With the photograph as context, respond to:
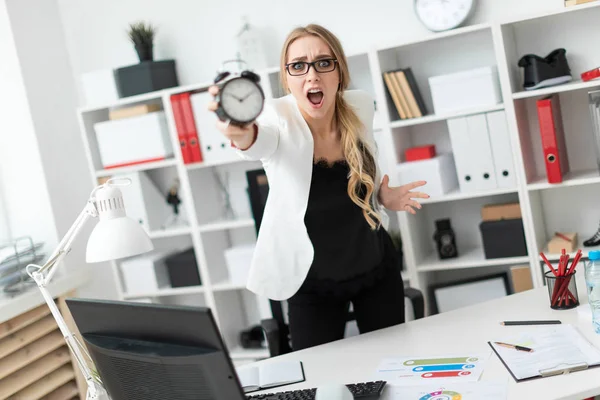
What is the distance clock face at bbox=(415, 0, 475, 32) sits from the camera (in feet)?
11.1

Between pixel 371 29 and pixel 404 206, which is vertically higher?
pixel 371 29

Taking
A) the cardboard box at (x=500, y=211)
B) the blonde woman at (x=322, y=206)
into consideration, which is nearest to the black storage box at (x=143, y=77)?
the blonde woman at (x=322, y=206)

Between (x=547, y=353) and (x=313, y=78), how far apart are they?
104cm

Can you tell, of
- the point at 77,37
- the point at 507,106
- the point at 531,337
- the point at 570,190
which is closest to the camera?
the point at 531,337

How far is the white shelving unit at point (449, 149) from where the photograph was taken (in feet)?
11.0

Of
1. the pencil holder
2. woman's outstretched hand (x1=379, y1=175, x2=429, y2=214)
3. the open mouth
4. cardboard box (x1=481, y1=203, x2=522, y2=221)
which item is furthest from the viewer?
cardboard box (x1=481, y1=203, x2=522, y2=221)

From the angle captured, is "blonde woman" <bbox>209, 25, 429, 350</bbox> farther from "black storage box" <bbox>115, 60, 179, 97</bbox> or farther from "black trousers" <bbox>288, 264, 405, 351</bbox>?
"black storage box" <bbox>115, 60, 179, 97</bbox>

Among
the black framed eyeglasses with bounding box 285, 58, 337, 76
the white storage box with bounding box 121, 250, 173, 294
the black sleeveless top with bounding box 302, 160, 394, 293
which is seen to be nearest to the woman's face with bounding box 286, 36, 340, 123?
the black framed eyeglasses with bounding box 285, 58, 337, 76

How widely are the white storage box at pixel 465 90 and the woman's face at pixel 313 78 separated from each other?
47.5 inches

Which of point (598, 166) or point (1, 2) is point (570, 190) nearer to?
point (598, 166)

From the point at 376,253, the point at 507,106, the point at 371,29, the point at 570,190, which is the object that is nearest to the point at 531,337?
the point at 376,253

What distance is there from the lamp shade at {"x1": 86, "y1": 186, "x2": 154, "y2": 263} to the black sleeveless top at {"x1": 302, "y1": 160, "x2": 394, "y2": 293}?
26.0 inches

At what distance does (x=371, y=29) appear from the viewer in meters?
3.74

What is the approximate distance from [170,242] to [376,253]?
223cm
